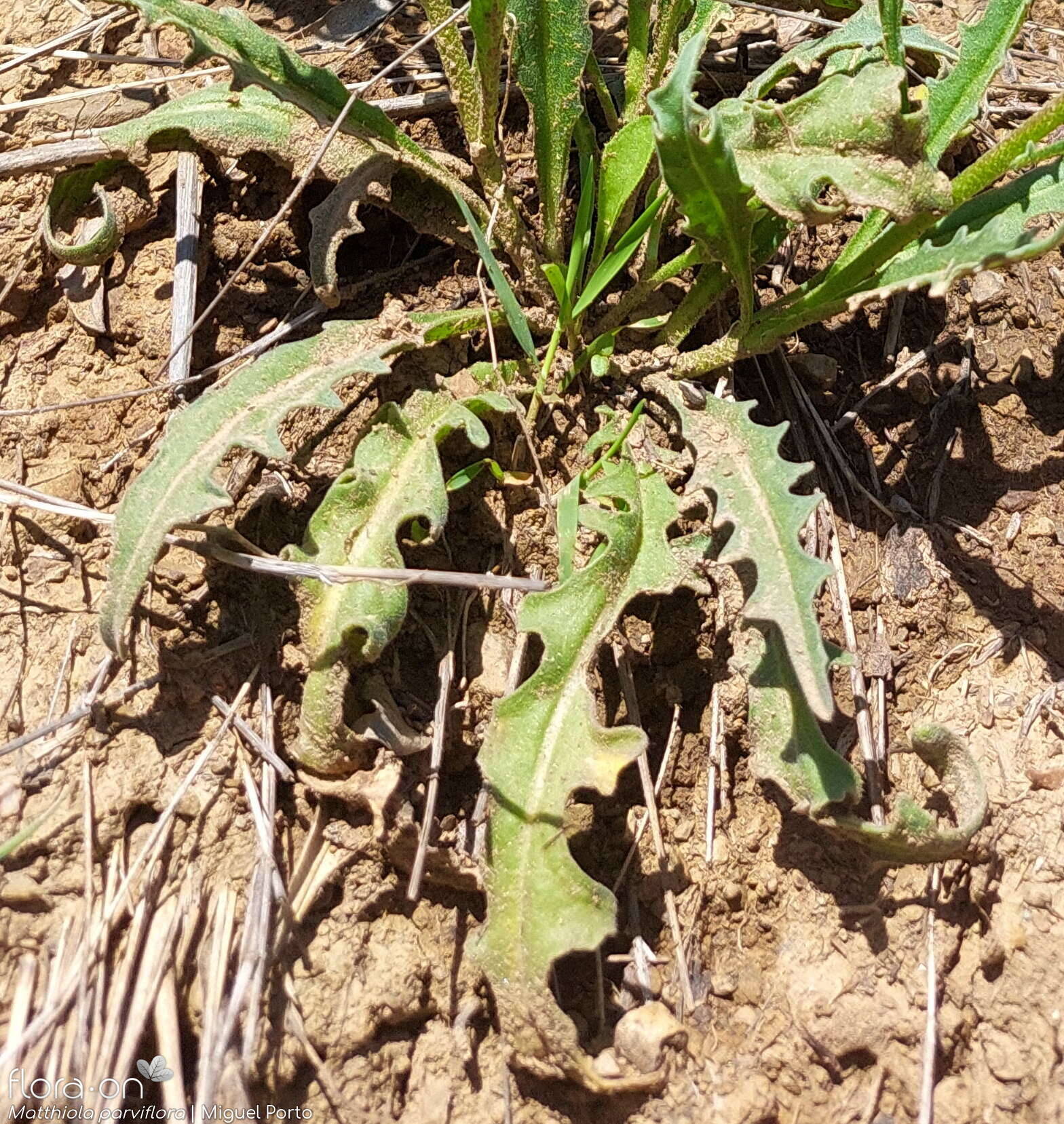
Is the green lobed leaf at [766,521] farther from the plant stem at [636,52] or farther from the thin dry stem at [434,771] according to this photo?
the plant stem at [636,52]

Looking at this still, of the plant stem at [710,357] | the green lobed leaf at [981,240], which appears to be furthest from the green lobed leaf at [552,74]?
the green lobed leaf at [981,240]

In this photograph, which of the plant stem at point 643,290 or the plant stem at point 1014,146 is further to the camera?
the plant stem at point 643,290

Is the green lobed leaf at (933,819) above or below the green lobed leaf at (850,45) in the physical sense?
below

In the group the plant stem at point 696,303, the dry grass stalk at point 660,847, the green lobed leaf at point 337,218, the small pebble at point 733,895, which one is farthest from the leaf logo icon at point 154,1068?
the plant stem at point 696,303

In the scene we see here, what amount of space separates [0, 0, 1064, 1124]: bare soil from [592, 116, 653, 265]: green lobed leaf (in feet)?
1.07

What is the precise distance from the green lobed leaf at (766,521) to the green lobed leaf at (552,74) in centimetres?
57

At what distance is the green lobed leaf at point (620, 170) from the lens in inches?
72.3

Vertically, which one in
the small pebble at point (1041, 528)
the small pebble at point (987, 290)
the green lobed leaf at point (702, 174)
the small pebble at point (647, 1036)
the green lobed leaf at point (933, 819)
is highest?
the small pebble at point (987, 290)

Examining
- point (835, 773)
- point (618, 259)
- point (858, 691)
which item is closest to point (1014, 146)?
point (618, 259)

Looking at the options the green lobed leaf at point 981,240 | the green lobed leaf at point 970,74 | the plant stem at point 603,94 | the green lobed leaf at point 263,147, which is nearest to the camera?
the green lobed leaf at point 981,240

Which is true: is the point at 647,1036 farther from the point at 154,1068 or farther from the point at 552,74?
the point at 552,74

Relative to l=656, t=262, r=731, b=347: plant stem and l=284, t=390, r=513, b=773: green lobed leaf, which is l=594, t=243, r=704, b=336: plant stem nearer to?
l=656, t=262, r=731, b=347: plant stem

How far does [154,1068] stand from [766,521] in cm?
125

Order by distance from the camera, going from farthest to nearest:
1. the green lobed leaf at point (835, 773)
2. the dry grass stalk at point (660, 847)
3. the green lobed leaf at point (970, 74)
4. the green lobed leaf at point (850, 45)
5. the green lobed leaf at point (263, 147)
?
the green lobed leaf at point (850, 45) < the green lobed leaf at point (263, 147) < the green lobed leaf at point (970, 74) < the dry grass stalk at point (660, 847) < the green lobed leaf at point (835, 773)
